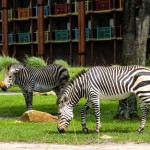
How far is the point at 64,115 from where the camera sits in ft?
51.2

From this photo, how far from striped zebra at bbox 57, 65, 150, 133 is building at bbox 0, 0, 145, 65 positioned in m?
43.4

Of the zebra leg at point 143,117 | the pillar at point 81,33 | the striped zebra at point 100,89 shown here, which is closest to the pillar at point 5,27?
the pillar at point 81,33

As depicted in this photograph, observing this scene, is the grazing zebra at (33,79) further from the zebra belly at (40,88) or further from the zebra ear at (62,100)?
the zebra ear at (62,100)

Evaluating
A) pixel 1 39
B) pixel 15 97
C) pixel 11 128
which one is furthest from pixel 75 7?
pixel 11 128

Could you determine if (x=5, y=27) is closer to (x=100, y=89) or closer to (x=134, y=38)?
(x=134, y=38)

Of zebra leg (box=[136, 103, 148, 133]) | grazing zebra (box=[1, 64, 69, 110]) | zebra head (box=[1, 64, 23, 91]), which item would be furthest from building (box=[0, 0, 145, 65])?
zebra leg (box=[136, 103, 148, 133])

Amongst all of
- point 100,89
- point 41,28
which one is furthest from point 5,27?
point 100,89

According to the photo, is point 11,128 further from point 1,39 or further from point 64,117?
point 1,39

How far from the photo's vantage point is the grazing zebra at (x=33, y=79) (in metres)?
21.6

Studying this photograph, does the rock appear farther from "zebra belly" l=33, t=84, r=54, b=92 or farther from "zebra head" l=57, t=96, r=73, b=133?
"zebra belly" l=33, t=84, r=54, b=92

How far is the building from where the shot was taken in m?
62.8

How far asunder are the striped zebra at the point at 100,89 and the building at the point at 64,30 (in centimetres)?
4343

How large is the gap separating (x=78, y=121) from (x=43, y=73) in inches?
166

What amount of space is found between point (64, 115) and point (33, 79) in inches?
271
